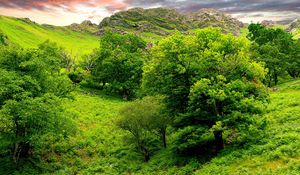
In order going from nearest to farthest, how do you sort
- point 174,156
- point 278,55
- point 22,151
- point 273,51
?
1. point 174,156
2. point 22,151
3. point 273,51
4. point 278,55

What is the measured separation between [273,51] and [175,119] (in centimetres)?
4931

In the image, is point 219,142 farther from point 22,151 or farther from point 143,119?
point 22,151

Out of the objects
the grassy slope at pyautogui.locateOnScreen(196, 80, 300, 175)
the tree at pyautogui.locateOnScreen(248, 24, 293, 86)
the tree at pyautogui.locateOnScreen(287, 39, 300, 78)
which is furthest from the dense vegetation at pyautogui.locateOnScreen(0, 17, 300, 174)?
the tree at pyautogui.locateOnScreen(287, 39, 300, 78)

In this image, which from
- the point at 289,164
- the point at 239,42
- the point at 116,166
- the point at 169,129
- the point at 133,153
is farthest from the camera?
the point at 169,129

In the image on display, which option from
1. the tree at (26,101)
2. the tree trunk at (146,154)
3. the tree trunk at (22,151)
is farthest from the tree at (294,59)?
the tree trunk at (22,151)

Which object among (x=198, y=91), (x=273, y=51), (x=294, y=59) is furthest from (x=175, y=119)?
(x=294, y=59)

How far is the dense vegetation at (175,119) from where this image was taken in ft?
105

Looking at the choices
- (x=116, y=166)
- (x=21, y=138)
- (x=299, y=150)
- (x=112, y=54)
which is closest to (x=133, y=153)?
(x=116, y=166)

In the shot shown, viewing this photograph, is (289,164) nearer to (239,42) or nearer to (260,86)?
(260,86)

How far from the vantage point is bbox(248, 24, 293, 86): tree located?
76294mm

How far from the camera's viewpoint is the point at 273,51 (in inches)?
3039

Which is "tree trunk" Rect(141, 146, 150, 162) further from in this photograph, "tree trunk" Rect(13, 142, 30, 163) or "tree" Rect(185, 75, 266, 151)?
"tree trunk" Rect(13, 142, 30, 163)

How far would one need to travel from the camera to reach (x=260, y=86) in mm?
34750

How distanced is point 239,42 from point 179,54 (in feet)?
21.9
